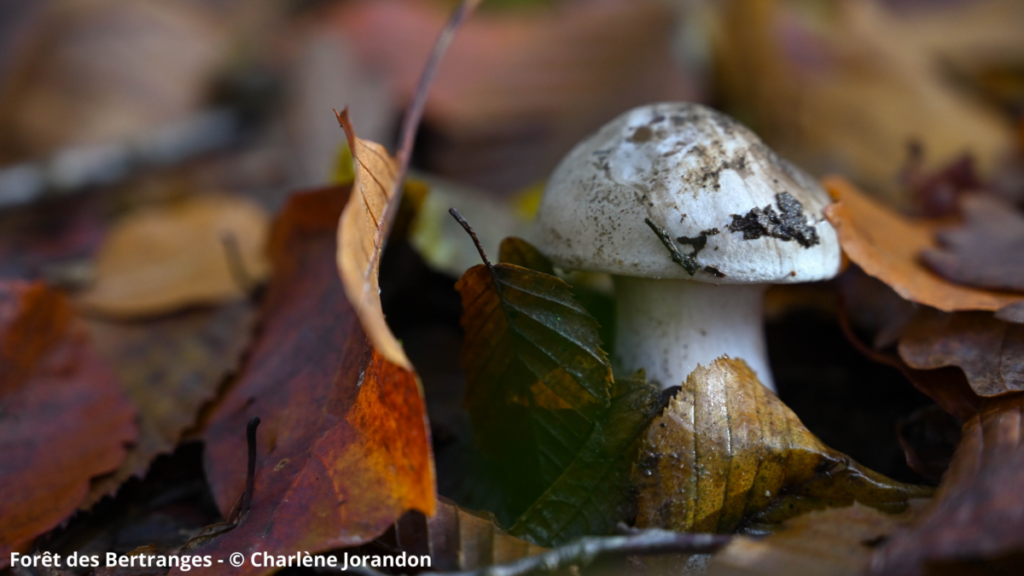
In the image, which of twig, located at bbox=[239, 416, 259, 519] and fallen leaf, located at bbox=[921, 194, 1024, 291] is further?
fallen leaf, located at bbox=[921, 194, 1024, 291]

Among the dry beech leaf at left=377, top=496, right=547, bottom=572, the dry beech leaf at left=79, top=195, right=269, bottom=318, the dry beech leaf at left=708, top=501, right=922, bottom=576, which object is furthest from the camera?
the dry beech leaf at left=79, top=195, right=269, bottom=318

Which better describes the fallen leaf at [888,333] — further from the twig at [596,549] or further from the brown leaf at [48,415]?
the brown leaf at [48,415]

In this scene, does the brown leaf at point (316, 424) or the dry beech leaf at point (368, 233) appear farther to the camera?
the brown leaf at point (316, 424)

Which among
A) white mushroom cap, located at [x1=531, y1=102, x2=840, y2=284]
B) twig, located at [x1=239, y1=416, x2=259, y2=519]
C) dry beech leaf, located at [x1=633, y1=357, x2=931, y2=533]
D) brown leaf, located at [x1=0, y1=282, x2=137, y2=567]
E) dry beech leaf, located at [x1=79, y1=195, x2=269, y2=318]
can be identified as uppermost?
white mushroom cap, located at [x1=531, y1=102, x2=840, y2=284]

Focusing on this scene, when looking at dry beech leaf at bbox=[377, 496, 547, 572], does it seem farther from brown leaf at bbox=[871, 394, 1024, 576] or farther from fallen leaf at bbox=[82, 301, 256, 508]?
fallen leaf at bbox=[82, 301, 256, 508]

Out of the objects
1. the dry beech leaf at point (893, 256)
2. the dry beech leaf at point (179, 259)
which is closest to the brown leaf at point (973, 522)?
the dry beech leaf at point (893, 256)

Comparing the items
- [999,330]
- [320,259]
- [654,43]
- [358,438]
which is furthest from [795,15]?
[358,438]

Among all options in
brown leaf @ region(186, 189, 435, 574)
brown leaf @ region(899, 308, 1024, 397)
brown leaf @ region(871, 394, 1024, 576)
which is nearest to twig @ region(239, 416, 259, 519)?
brown leaf @ region(186, 189, 435, 574)
